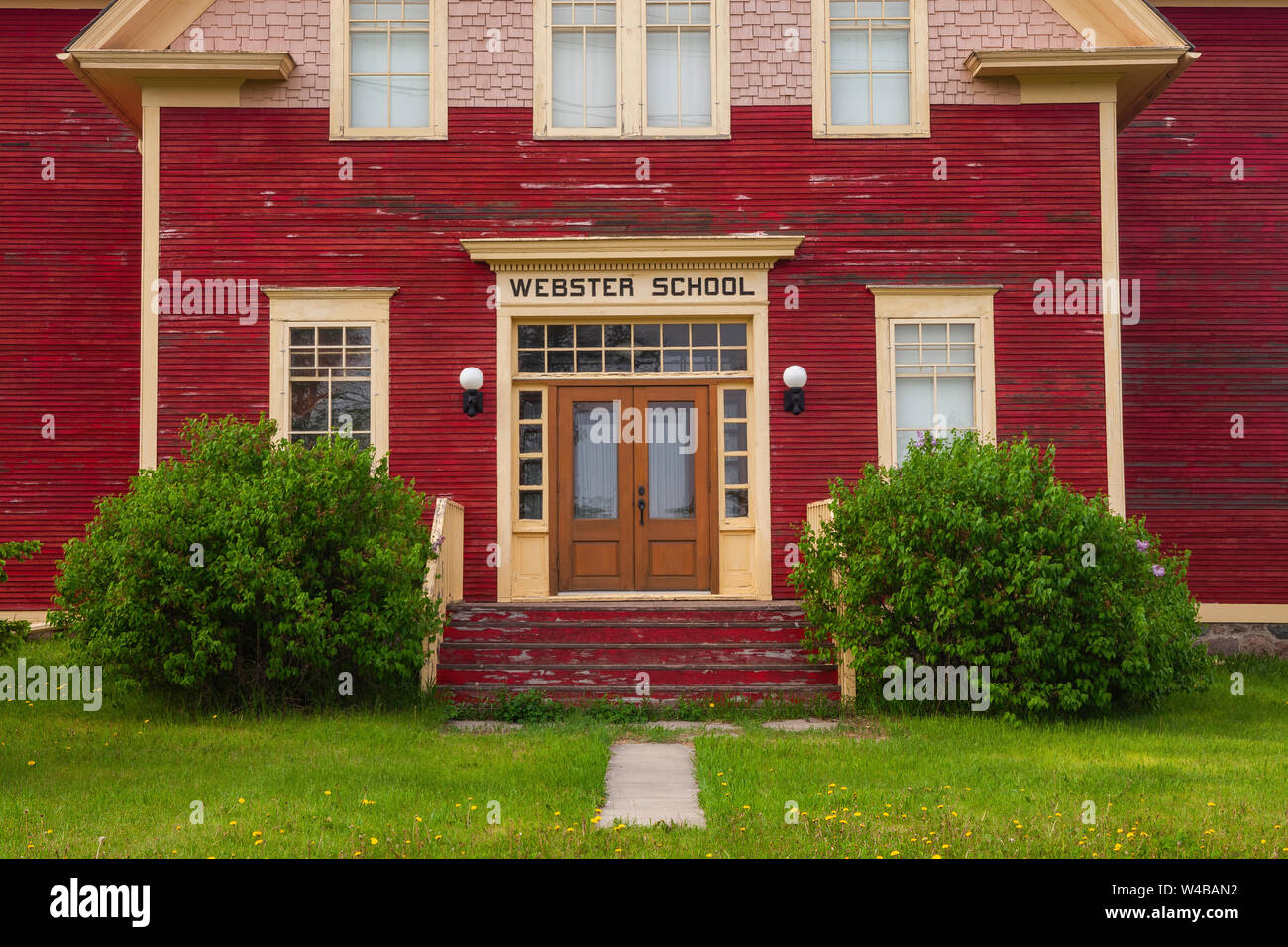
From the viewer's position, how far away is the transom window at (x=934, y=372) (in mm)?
12859

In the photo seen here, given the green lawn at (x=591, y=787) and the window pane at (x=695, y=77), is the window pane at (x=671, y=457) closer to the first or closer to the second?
the window pane at (x=695, y=77)

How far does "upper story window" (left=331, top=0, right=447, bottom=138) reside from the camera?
1292 cm

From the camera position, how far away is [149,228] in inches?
501

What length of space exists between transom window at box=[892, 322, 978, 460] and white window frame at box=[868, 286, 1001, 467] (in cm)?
6

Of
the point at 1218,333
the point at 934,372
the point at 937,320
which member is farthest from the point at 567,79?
the point at 1218,333

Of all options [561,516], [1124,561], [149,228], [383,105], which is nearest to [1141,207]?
[1124,561]

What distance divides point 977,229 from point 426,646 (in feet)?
23.6

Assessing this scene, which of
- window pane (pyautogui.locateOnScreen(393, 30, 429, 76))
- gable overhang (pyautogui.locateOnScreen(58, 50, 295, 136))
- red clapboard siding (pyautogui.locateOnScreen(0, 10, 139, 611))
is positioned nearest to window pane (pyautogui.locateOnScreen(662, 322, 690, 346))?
window pane (pyautogui.locateOnScreen(393, 30, 429, 76))

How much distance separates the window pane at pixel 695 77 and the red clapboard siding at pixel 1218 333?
5.43 metres

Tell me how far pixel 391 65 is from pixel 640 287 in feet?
11.8

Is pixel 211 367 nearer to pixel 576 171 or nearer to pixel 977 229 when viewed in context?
pixel 576 171

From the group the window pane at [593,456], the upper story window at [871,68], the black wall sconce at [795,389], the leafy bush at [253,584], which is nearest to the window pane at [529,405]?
the window pane at [593,456]

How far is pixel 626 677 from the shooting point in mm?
10523
